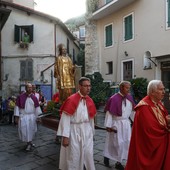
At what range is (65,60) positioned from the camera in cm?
764

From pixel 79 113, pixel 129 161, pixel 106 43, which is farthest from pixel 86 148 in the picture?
pixel 106 43

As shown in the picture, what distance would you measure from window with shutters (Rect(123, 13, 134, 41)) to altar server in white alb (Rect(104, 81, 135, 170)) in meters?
12.2

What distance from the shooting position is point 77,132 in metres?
4.63

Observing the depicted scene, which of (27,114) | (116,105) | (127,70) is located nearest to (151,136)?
(116,105)

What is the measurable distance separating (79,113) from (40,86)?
1630 centimetres

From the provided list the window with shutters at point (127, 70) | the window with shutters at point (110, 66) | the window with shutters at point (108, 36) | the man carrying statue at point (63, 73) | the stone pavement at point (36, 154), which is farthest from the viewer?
the window with shutters at point (110, 66)

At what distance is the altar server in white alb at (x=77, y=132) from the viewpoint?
4520mm

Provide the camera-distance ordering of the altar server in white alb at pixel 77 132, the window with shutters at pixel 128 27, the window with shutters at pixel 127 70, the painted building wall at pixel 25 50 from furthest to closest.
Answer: the painted building wall at pixel 25 50 → the window with shutters at pixel 127 70 → the window with shutters at pixel 128 27 → the altar server in white alb at pixel 77 132

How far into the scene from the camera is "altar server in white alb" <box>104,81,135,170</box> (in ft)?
17.9

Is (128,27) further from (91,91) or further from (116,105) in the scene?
(116,105)

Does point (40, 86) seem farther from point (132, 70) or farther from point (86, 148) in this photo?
point (86, 148)

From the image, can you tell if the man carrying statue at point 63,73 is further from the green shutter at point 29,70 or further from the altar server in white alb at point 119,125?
the green shutter at point 29,70

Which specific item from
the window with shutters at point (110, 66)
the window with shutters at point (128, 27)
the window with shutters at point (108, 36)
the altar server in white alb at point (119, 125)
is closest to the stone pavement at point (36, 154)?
the altar server in white alb at point (119, 125)

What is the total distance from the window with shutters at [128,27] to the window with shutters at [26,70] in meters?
7.50
